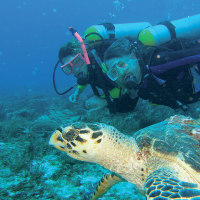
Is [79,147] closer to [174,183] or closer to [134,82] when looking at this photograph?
[174,183]

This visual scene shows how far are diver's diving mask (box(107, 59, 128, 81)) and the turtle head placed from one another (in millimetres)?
1259

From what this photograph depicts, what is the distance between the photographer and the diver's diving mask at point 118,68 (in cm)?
255

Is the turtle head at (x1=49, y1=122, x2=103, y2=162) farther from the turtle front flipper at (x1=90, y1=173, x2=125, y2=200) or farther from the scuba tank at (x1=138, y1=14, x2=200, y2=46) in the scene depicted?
the scuba tank at (x1=138, y1=14, x2=200, y2=46)

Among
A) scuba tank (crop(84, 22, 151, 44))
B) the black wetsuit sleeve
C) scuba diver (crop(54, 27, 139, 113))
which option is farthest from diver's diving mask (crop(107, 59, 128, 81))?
scuba tank (crop(84, 22, 151, 44))

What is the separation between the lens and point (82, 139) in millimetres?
1523

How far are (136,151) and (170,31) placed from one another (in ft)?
9.77

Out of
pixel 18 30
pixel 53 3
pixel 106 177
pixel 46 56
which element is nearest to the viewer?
pixel 106 177

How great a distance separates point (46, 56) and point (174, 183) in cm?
11548

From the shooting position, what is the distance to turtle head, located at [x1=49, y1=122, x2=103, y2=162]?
1532mm

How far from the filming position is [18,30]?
8244 centimetres

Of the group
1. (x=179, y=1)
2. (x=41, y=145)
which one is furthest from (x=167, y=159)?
(x=179, y=1)

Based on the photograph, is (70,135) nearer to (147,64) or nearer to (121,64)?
(121,64)

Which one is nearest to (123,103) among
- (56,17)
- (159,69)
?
(159,69)

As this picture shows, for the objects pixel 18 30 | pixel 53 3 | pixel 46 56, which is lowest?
pixel 46 56
